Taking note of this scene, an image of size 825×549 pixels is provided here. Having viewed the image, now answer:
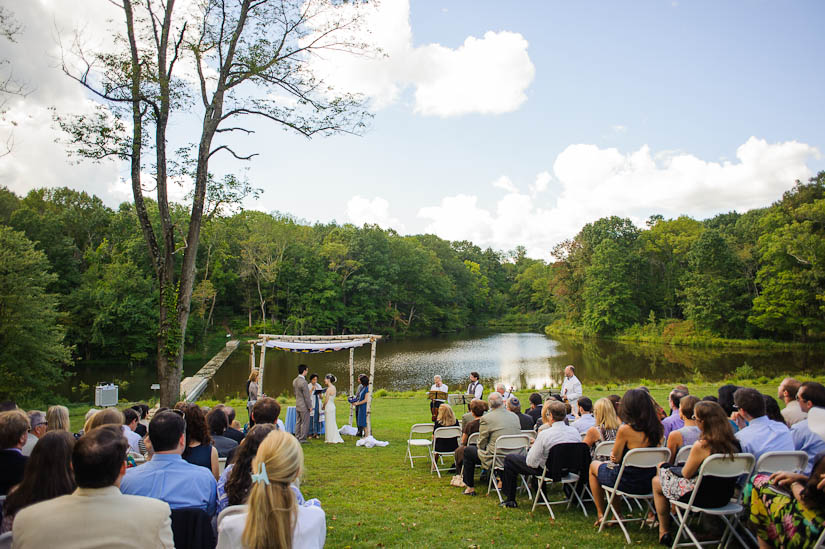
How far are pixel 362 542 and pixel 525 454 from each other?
2140 mm

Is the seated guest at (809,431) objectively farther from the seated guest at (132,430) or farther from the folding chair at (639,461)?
the seated guest at (132,430)

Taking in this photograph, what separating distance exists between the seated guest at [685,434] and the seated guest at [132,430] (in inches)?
217

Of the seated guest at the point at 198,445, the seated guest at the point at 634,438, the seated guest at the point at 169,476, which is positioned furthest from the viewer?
the seated guest at the point at 634,438

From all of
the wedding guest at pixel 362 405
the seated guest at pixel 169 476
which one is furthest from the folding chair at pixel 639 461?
the wedding guest at pixel 362 405

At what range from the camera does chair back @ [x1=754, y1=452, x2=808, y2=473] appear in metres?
3.76

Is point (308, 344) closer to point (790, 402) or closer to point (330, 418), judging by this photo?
point (330, 418)

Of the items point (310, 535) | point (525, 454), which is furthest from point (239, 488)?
point (525, 454)

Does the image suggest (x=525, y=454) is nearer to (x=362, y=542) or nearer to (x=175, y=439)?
(x=362, y=542)

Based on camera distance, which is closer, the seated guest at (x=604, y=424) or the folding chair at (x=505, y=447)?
the seated guest at (x=604, y=424)

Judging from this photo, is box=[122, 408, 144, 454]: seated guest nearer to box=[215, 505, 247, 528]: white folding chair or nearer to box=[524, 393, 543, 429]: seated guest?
box=[215, 505, 247, 528]: white folding chair

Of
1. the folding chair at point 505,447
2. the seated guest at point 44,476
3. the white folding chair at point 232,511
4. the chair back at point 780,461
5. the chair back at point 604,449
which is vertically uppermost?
the seated guest at point 44,476

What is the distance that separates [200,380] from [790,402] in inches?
988

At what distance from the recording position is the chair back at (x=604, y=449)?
16.2 feet

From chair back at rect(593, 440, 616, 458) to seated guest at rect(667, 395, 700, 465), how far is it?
601 mm
